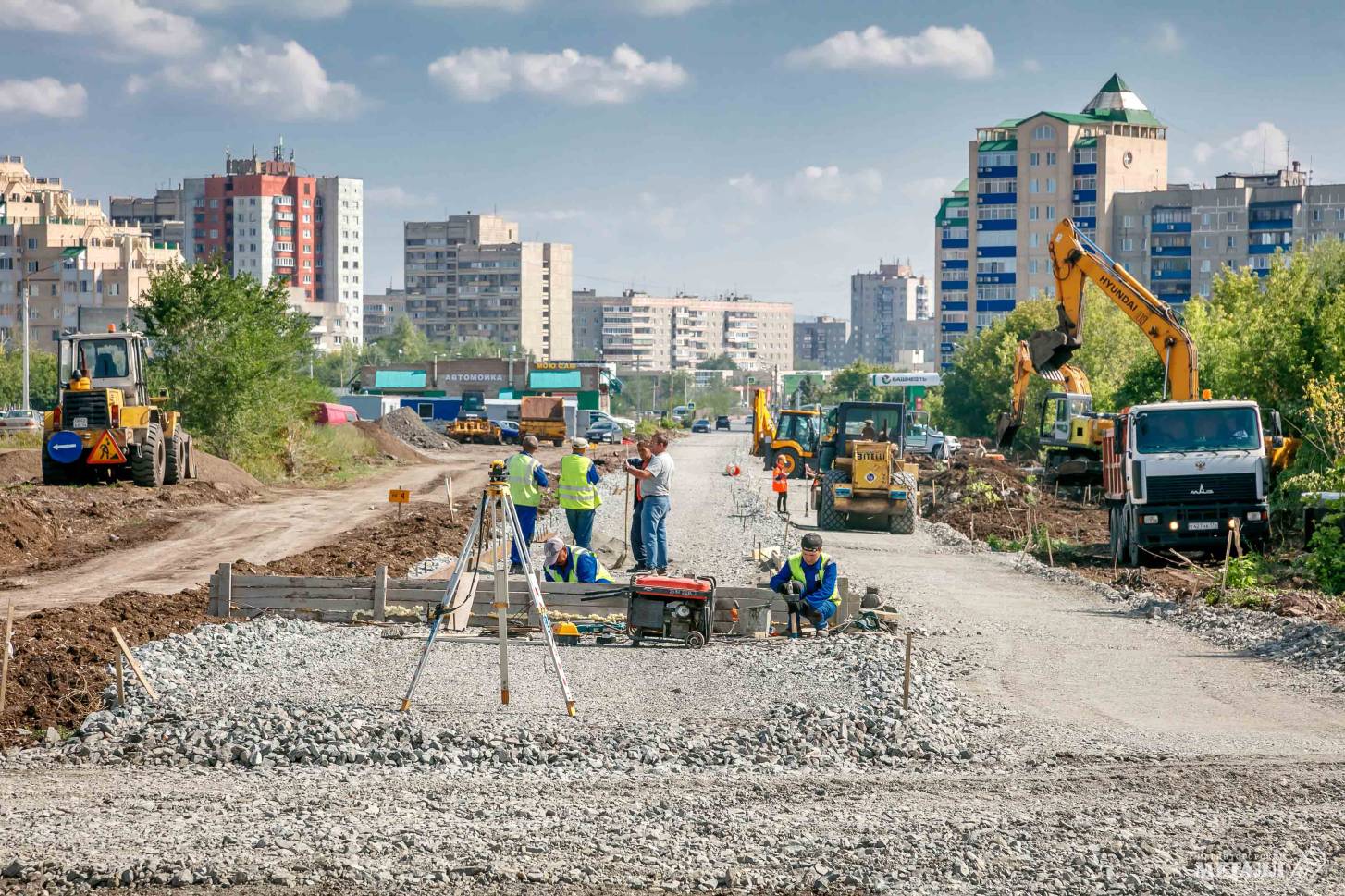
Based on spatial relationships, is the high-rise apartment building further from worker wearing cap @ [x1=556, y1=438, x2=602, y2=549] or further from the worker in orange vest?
worker wearing cap @ [x1=556, y1=438, x2=602, y2=549]

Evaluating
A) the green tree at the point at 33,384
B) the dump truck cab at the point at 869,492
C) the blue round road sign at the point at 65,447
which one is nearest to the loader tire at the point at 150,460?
the blue round road sign at the point at 65,447

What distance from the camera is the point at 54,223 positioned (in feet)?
452

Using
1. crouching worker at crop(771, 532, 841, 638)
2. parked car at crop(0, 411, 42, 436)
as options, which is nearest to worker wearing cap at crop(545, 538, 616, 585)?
crouching worker at crop(771, 532, 841, 638)

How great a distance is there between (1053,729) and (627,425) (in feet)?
284

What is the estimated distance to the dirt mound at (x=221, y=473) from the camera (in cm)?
3534

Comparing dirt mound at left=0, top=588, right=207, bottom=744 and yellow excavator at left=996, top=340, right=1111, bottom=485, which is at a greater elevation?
yellow excavator at left=996, top=340, right=1111, bottom=485

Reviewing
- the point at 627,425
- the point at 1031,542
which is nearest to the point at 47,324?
the point at 627,425

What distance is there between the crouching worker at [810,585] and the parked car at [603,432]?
61072 mm

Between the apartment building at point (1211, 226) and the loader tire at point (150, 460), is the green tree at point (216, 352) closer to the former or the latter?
the loader tire at point (150, 460)

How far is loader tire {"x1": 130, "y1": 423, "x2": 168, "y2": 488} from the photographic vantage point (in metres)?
31.2

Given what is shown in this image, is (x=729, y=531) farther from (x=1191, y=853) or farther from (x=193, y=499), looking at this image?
(x=1191, y=853)

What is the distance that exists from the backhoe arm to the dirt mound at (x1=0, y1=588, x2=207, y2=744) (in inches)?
737

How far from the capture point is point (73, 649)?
1259 centimetres

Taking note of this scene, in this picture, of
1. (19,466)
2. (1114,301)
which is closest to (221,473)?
(19,466)
